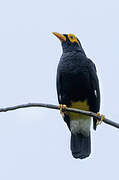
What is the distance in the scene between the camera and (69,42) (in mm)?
8086

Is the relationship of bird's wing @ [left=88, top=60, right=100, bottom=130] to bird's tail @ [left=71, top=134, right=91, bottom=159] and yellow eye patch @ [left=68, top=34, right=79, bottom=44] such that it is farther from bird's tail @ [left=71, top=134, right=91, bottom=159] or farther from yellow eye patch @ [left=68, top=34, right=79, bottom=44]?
yellow eye patch @ [left=68, top=34, right=79, bottom=44]

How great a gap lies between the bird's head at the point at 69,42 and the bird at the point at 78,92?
0.19 m

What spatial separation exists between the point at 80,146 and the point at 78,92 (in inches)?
39.1

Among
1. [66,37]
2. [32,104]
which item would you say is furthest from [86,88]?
[32,104]

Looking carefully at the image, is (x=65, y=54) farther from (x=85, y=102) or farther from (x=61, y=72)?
(x=85, y=102)

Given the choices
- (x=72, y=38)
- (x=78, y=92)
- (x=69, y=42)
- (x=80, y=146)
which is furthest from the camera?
(x=72, y=38)

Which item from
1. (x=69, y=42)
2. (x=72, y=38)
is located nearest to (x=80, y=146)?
(x=69, y=42)

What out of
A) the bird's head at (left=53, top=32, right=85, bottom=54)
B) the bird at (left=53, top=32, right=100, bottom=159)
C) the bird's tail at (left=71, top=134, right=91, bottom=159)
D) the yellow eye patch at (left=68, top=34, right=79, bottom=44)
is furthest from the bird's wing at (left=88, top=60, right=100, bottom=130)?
the yellow eye patch at (left=68, top=34, right=79, bottom=44)

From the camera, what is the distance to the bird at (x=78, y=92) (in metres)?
7.29

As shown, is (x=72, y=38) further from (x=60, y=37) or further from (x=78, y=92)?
(x=78, y=92)

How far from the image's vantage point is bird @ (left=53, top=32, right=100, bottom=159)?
7.29m

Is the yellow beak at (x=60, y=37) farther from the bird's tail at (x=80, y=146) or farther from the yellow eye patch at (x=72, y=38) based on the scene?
the bird's tail at (x=80, y=146)

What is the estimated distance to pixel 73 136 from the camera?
7.72 meters

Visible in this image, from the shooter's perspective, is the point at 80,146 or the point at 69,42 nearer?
the point at 80,146
